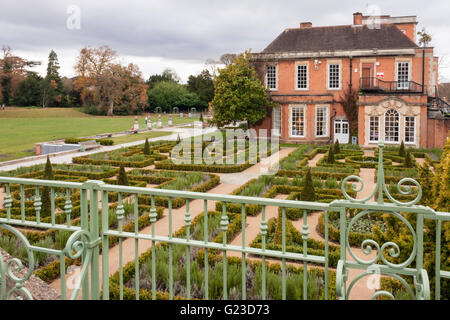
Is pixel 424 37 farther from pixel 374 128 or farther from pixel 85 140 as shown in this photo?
pixel 85 140

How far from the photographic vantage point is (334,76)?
28109 millimetres

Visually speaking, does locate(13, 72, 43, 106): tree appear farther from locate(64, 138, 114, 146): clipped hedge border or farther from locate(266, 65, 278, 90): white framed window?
locate(266, 65, 278, 90): white framed window

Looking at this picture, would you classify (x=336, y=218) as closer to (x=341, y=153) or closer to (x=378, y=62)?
(x=341, y=153)

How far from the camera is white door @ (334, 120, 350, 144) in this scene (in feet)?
90.1

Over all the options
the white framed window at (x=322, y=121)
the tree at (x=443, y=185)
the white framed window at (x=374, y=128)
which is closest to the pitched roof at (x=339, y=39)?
the white framed window at (x=322, y=121)

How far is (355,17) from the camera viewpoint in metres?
30.2

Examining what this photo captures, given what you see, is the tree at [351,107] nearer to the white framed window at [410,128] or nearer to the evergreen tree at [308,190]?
the white framed window at [410,128]

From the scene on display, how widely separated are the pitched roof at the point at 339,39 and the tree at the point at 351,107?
10.8 ft

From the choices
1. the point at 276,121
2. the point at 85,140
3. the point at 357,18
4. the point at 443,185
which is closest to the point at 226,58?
the point at 357,18

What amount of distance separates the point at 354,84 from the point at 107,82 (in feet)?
142

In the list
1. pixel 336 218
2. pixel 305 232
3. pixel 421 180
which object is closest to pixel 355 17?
pixel 336 218

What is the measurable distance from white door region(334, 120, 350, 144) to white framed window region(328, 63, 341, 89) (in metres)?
2.59

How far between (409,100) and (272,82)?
31.8ft

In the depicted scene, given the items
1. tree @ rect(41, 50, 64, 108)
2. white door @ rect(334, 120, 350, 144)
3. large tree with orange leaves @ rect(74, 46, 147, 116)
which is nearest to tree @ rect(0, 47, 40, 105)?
tree @ rect(41, 50, 64, 108)
